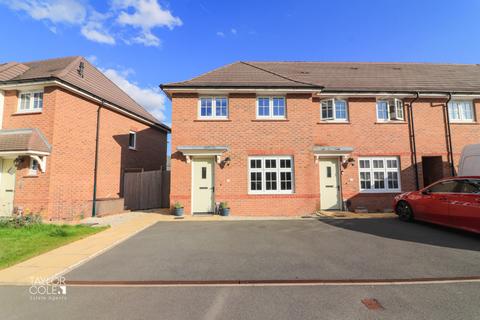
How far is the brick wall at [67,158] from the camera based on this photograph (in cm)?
974

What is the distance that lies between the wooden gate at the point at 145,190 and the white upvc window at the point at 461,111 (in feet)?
51.4

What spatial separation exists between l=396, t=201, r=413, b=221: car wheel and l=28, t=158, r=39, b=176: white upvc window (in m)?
14.6

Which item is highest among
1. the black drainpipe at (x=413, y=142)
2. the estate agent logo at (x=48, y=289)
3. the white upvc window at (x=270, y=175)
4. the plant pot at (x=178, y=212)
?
the black drainpipe at (x=413, y=142)

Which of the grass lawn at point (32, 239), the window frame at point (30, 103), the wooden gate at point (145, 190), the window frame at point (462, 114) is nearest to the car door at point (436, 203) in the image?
the window frame at point (462, 114)

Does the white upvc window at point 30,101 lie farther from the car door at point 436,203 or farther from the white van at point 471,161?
the white van at point 471,161

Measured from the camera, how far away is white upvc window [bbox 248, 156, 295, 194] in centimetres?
1080

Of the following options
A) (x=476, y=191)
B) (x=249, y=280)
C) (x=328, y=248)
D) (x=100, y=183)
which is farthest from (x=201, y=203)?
(x=476, y=191)

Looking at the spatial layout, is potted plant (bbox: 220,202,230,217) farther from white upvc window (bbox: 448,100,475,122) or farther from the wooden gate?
white upvc window (bbox: 448,100,475,122)

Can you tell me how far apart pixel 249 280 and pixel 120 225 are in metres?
6.53

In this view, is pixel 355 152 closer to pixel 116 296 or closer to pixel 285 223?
pixel 285 223

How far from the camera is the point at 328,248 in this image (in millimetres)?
5754

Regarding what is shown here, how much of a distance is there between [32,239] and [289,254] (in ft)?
23.3

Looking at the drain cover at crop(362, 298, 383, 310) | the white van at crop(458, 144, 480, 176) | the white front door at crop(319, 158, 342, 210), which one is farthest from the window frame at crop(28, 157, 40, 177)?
the white van at crop(458, 144, 480, 176)

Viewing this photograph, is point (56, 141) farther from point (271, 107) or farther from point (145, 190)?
point (271, 107)
